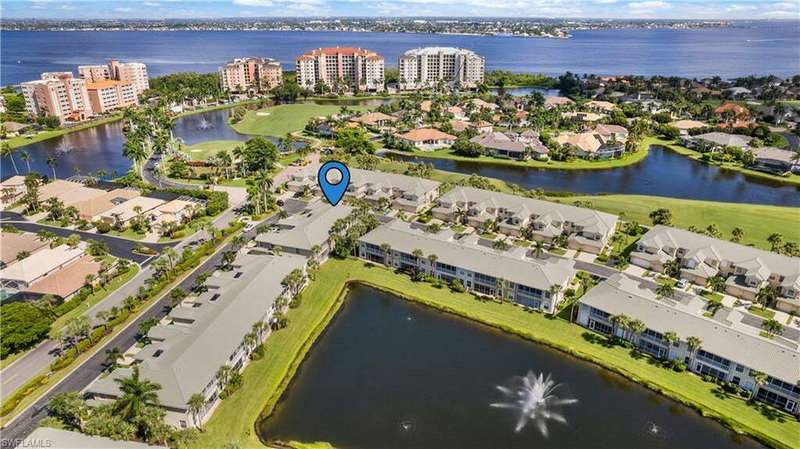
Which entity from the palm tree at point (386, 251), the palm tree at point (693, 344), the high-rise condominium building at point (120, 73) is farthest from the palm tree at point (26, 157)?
the palm tree at point (693, 344)

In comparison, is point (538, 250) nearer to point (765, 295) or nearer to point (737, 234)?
point (765, 295)

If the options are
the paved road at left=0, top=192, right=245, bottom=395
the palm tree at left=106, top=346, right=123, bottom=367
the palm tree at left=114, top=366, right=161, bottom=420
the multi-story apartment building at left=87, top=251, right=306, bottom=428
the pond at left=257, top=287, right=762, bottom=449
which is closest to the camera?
the palm tree at left=114, top=366, right=161, bottom=420

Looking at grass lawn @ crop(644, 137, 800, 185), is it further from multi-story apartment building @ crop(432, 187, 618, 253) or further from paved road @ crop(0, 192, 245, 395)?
paved road @ crop(0, 192, 245, 395)

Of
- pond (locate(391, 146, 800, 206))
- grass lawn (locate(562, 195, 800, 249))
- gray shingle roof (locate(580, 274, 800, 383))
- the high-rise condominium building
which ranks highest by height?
the high-rise condominium building

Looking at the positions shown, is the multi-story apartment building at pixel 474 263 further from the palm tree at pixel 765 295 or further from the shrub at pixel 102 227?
the shrub at pixel 102 227

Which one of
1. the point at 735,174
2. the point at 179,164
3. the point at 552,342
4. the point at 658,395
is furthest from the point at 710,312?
the point at 179,164

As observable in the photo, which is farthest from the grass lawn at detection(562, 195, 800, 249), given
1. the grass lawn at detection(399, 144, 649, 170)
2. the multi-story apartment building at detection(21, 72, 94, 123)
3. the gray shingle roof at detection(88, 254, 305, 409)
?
the multi-story apartment building at detection(21, 72, 94, 123)

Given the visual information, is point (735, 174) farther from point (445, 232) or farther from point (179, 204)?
point (179, 204)

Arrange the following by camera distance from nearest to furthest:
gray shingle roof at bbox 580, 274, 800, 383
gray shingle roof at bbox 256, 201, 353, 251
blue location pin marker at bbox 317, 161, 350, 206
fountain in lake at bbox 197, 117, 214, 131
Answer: gray shingle roof at bbox 580, 274, 800, 383, blue location pin marker at bbox 317, 161, 350, 206, gray shingle roof at bbox 256, 201, 353, 251, fountain in lake at bbox 197, 117, 214, 131
